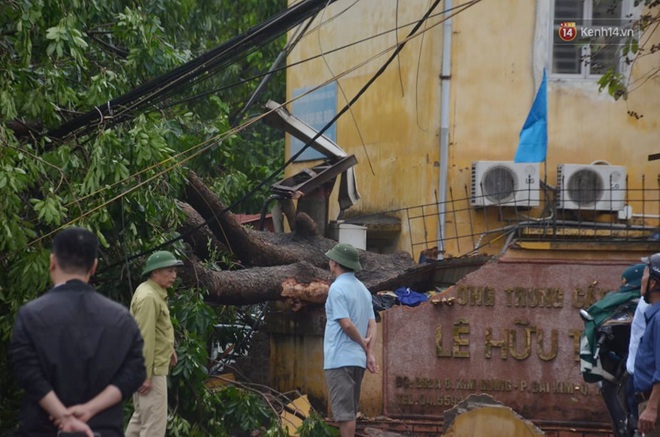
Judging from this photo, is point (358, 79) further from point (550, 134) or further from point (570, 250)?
point (570, 250)

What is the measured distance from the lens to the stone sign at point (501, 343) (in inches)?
471

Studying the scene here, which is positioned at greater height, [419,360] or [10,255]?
[10,255]

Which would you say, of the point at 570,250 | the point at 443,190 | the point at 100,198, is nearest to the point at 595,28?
the point at 443,190

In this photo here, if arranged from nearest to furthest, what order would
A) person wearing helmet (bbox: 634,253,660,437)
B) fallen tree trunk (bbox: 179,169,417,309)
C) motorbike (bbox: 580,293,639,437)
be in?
person wearing helmet (bbox: 634,253,660,437) < motorbike (bbox: 580,293,639,437) < fallen tree trunk (bbox: 179,169,417,309)

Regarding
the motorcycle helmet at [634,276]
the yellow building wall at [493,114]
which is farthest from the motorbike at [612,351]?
the yellow building wall at [493,114]

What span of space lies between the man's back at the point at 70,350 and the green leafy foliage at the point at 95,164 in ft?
10.6

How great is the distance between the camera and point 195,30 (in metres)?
17.1

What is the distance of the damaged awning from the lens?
45.9 feet

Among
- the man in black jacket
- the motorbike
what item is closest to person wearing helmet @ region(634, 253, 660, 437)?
the motorbike

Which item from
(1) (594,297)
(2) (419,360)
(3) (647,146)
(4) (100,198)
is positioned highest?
(3) (647,146)

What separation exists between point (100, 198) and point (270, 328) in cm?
468

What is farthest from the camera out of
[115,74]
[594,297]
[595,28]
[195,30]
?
[195,30]

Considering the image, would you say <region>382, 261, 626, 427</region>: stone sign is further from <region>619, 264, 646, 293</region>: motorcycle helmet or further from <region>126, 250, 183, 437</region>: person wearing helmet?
<region>126, 250, 183, 437</region>: person wearing helmet

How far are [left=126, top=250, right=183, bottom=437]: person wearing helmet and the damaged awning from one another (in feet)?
17.2
